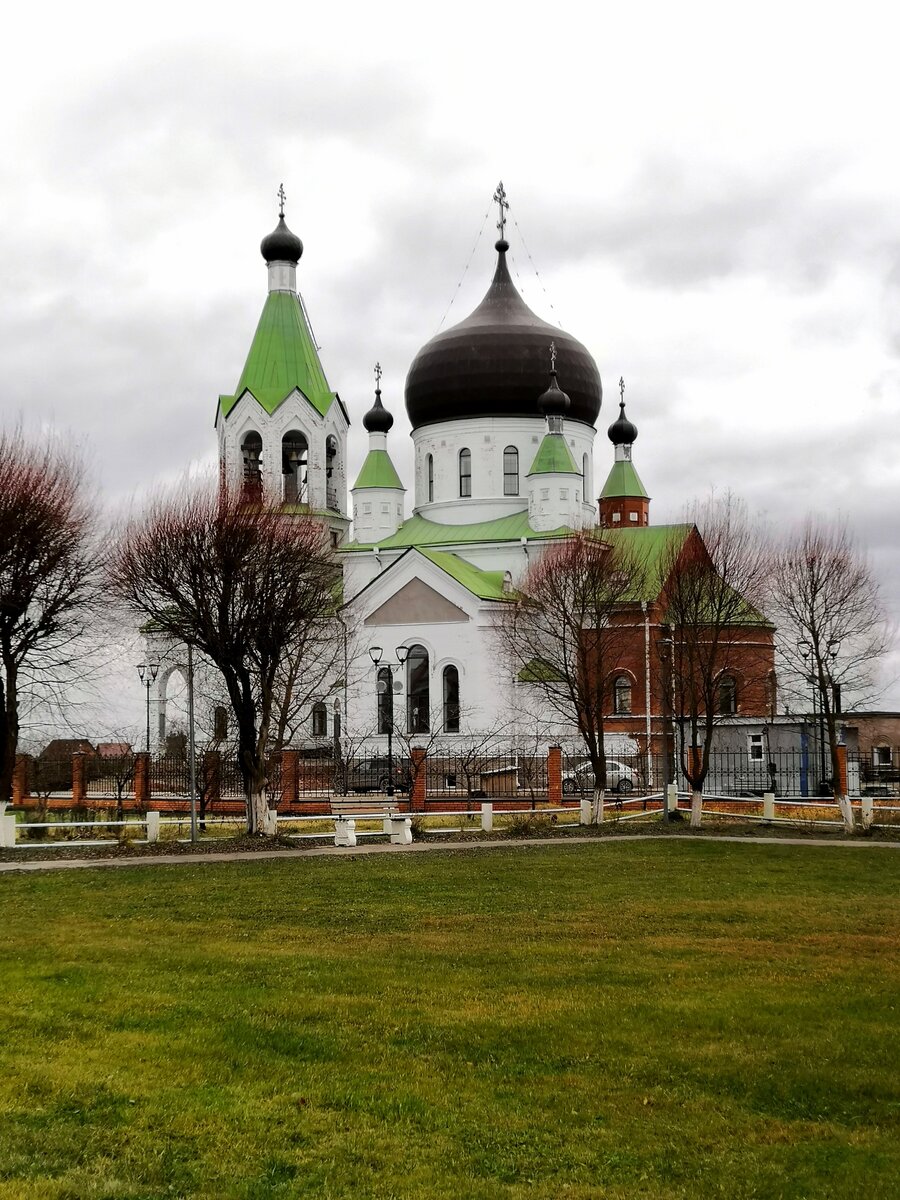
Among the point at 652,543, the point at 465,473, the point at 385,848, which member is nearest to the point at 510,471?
the point at 465,473

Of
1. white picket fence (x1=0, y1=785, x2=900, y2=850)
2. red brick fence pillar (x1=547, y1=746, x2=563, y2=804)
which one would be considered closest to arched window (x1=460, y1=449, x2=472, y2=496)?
white picket fence (x1=0, y1=785, x2=900, y2=850)

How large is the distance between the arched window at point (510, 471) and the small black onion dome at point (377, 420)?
4551 mm

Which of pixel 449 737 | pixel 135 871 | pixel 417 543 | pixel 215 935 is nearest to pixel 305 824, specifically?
pixel 135 871

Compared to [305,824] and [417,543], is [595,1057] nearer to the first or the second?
[305,824]

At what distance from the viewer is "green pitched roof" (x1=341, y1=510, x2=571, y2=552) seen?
46.7 meters

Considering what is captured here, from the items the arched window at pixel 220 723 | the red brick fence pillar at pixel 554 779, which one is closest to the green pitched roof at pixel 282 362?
the arched window at pixel 220 723

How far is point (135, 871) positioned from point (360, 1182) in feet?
43.3

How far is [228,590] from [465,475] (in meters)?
24.8

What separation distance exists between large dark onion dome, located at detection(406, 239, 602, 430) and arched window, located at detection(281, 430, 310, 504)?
190 inches

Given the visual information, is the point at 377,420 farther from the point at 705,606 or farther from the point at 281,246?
the point at 705,606

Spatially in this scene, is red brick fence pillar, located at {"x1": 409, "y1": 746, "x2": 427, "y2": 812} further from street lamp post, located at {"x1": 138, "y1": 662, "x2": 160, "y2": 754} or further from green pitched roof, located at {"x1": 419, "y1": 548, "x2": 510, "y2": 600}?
green pitched roof, located at {"x1": 419, "y1": 548, "x2": 510, "y2": 600}

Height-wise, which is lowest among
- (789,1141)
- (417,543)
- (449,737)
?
(789,1141)

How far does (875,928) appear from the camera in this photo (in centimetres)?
1293

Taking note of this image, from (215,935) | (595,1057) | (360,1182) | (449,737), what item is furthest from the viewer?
(449,737)
